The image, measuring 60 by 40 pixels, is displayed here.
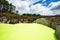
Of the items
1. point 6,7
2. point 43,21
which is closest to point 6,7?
point 6,7

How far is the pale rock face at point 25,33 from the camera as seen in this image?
158 cm

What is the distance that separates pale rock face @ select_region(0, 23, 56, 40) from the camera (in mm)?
1584

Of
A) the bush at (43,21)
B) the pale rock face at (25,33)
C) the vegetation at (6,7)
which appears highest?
the vegetation at (6,7)

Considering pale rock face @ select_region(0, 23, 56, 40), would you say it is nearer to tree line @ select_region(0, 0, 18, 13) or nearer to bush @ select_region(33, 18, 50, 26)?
bush @ select_region(33, 18, 50, 26)

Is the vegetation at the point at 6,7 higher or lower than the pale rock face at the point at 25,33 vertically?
higher

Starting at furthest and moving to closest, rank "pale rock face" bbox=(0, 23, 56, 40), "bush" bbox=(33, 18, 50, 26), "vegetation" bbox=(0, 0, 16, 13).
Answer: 1. "vegetation" bbox=(0, 0, 16, 13)
2. "bush" bbox=(33, 18, 50, 26)
3. "pale rock face" bbox=(0, 23, 56, 40)

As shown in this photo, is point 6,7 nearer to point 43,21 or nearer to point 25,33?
point 43,21

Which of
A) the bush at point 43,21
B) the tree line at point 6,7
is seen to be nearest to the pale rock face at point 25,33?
the bush at point 43,21

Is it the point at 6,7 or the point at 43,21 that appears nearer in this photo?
the point at 43,21

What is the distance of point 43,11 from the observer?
276 centimetres

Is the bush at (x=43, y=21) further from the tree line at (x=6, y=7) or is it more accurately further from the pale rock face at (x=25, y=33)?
the tree line at (x=6, y=7)

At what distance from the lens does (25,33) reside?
5.46 feet

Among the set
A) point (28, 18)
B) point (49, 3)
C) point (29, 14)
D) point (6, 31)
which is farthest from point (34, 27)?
A: point (49, 3)

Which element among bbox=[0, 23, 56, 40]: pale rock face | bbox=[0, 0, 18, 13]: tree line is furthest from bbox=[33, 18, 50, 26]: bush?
bbox=[0, 0, 18, 13]: tree line
